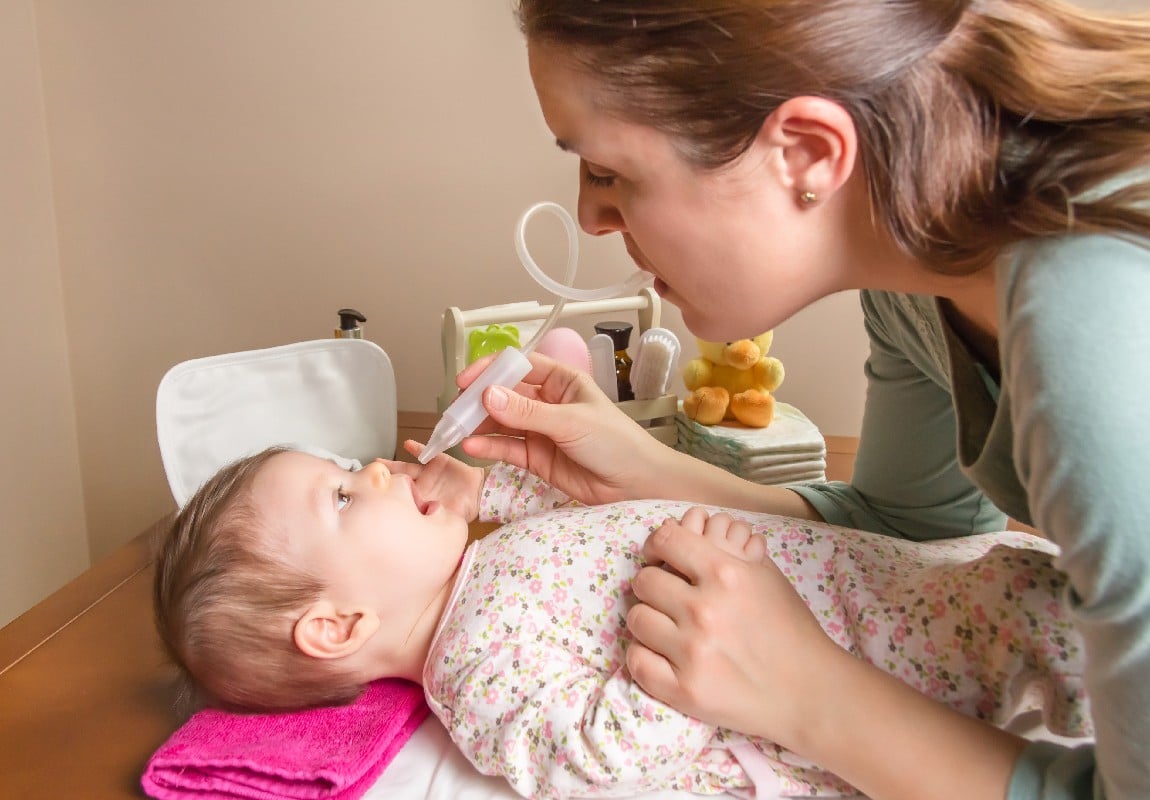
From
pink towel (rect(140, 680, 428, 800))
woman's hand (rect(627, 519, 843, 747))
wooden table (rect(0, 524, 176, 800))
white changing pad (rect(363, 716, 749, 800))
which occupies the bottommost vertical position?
wooden table (rect(0, 524, 176, 800))

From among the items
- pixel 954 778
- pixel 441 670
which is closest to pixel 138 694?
pixel 441 670

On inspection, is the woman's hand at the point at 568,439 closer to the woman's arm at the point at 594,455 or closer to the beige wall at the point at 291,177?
the woman's arm at the point at 594,455

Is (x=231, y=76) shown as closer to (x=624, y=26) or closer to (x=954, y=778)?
(x=624, y=26)

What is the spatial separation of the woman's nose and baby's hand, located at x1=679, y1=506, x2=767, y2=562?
28cm

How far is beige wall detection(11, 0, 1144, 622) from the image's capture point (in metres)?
1.56

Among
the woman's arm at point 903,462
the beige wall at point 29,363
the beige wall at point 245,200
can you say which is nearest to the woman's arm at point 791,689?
the woman's arm at point 903,462

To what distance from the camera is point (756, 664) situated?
2.27ft

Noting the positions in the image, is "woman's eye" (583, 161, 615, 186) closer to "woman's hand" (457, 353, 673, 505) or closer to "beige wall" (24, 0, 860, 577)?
"woman's hand" (457, 353, 673, 505)

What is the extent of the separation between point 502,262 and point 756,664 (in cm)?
107

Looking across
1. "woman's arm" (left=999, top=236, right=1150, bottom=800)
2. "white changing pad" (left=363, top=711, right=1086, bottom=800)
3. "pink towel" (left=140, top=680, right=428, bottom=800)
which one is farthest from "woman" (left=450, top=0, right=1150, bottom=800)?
"pink towel" (left=140, top=680, right=428, bottom=800)

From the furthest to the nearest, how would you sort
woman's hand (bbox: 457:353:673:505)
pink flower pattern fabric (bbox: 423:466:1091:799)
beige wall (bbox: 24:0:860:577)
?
beige wall (bbox: 24:0:860:577) < woman's hand (bbox: 457:353:673:505) < pink flower pattern fabric (bbox: 423:466:1091:799)

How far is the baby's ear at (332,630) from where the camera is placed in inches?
33.7

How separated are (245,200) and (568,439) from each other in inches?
40.2

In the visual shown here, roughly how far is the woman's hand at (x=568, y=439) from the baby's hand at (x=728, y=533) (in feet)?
0.57
